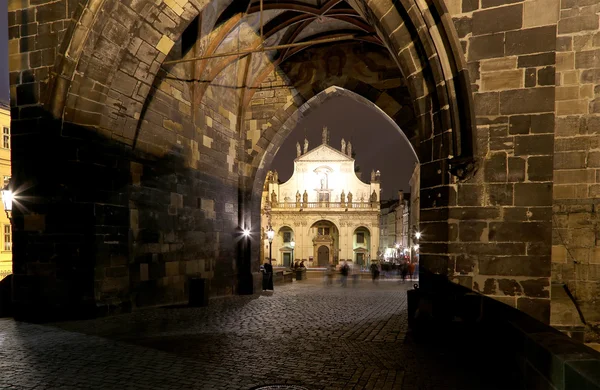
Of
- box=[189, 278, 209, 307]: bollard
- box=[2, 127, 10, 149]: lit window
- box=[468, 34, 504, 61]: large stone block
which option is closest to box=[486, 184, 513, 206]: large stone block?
→ box=[468, 34, 504, 61]: large stone block

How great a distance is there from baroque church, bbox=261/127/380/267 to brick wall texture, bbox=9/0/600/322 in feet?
109

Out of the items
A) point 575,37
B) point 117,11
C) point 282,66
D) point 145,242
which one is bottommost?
point 145,242

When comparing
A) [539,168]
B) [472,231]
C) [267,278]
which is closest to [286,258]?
[267,278]

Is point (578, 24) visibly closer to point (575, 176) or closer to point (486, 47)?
point (486, 47)

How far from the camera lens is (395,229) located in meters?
59.2

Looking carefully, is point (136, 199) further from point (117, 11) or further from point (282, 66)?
point (282, 66)

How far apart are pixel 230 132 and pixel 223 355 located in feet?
29.9

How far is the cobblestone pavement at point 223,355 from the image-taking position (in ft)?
14.3

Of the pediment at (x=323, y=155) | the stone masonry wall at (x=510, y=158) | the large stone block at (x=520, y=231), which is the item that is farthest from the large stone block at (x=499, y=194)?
the pediment at (x=323, y=155)

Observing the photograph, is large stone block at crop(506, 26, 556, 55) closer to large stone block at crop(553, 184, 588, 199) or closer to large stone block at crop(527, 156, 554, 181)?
large stone block at crop(527, 156, 554, 181)

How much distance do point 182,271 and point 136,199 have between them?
2.59m

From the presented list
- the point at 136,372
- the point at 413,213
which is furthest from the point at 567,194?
the point at 413,213

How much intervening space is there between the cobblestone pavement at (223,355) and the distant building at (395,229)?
42214 mm

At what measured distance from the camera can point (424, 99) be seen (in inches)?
251
